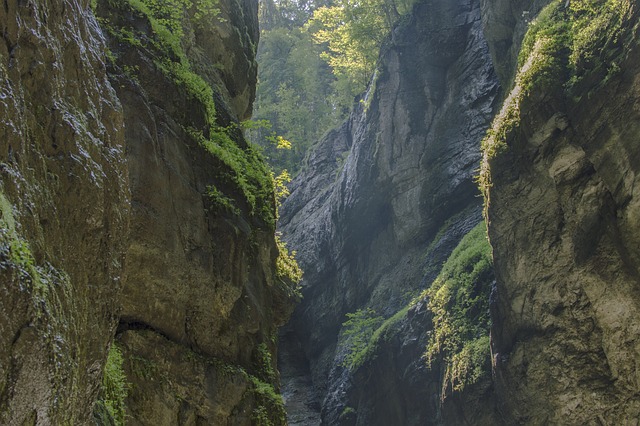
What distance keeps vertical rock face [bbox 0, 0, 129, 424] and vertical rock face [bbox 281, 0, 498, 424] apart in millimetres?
15006

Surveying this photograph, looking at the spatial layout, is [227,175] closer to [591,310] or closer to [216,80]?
[216,80]

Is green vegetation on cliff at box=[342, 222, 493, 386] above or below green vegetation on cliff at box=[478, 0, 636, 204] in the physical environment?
below

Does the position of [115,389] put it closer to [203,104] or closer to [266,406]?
[266,406]

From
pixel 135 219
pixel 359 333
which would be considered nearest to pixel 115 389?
pixel 135 219

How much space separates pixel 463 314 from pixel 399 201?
7.17 metres

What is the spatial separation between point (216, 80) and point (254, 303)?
5.00 meters

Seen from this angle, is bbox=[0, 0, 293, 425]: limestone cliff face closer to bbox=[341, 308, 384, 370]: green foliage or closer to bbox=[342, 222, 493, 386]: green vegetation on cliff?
bbox=[342, 222, 493, 386]: green vegetation on cliff

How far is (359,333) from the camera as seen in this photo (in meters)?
22.8

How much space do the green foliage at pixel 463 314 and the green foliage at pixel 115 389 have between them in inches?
426

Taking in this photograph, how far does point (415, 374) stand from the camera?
1858 cm

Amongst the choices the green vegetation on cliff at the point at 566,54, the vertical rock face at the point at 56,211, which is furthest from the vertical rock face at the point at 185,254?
the green vegetation on cliff at the point at 566,54

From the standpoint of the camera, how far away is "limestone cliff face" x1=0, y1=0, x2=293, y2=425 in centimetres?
373

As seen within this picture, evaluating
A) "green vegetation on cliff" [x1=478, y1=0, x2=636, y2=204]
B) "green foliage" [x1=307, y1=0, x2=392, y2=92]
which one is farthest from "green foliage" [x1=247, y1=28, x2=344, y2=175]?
"green vegetation on cliff" [x1=478, y1=0, x2=636, y2=204]

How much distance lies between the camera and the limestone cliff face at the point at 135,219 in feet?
12.2
